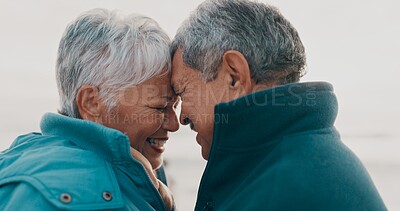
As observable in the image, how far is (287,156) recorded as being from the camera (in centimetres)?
253

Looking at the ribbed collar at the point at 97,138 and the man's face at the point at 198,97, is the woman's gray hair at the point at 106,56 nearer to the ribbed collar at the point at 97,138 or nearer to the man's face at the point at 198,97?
the man's face at the point at 198,97

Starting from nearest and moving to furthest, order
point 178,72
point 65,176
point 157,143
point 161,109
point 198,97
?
point 65,176 < point 198,97 < point 178,72 < point 161,109 < point 157,143

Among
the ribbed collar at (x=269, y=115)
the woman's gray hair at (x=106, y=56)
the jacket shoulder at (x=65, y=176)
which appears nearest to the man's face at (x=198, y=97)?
the woman's gray hair at (x=106, y=56)

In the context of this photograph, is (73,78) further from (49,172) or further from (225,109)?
(225,109)

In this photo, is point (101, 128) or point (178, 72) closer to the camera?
point (101, 128)

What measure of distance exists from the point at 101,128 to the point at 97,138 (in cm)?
6

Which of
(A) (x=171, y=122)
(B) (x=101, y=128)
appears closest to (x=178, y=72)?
(A) (x=171, y=122)

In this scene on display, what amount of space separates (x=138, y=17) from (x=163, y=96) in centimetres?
47

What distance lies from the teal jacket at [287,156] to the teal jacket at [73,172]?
438mm

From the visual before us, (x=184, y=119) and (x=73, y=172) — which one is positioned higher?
(x=184, y=119)

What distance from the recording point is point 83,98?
3.01 m

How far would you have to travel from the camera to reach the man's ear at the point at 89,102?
3.00 m

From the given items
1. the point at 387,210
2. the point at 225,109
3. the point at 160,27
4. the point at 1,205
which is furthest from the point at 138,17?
the point at 387,210

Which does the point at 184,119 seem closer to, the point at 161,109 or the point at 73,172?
the point at 161,109
